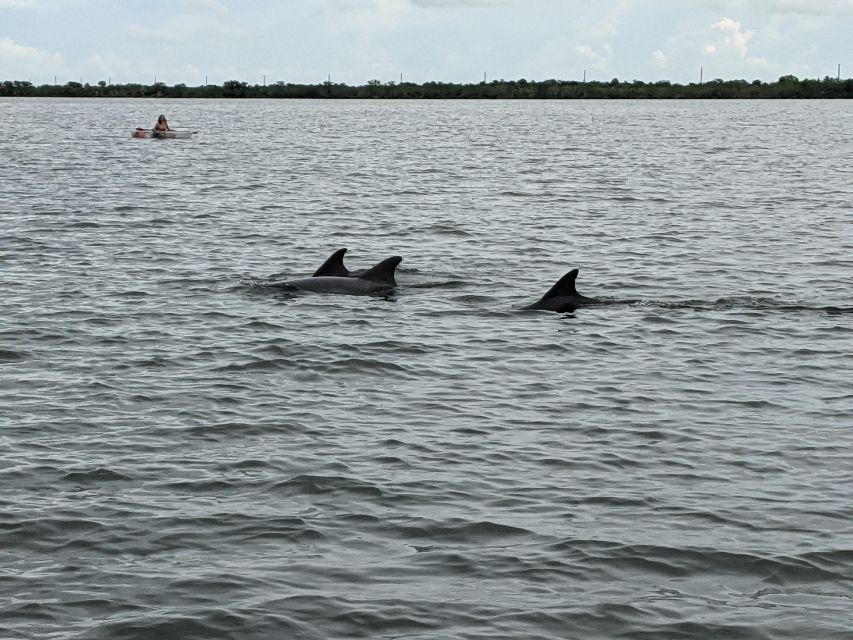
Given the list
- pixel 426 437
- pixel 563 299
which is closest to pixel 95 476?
pixel 426 437

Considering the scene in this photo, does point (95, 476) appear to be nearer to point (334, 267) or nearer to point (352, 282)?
point (352, 282)

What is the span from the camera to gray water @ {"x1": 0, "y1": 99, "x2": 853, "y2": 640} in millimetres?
9492

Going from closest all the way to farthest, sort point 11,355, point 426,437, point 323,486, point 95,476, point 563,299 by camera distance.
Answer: point 323,486 → point 95,476 → point 426,437 → point 11,355 → point 563,299

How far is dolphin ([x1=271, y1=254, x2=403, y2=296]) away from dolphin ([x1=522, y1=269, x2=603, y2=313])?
255 cm

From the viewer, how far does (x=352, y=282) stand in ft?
72.8

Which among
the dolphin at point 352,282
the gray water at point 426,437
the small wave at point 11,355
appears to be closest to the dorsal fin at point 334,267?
the dolphin at point 352,282

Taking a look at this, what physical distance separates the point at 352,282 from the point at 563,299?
11.9ft

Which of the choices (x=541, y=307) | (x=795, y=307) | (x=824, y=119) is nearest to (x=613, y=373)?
(x=541, y=307)

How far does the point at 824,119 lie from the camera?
118500 mm

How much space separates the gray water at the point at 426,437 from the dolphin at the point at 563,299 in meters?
0.34

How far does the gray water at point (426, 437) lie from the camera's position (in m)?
9.49

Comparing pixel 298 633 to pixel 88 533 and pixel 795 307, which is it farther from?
pixel 795 307

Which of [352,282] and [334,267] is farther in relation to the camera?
[334,267]

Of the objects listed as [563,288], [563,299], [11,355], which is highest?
[563,288]
